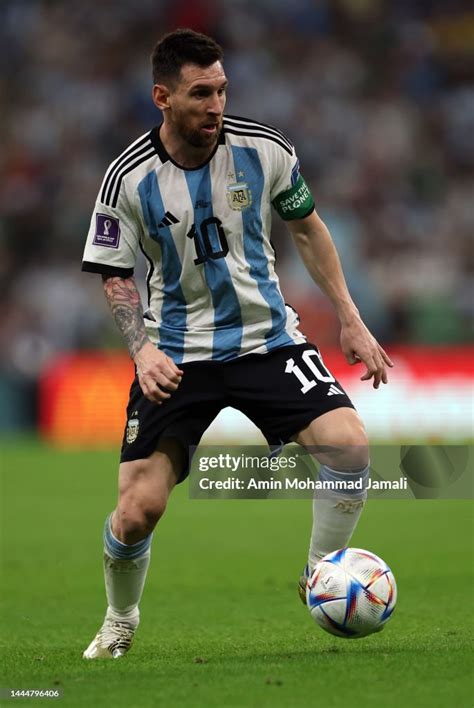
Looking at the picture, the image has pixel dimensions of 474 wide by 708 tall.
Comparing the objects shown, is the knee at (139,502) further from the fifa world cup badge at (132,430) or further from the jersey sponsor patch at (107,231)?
the jersey sponsor patch at (107,231)

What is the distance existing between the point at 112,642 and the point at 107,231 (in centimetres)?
164

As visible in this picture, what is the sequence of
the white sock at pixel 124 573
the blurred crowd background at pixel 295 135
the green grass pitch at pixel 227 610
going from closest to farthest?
1. the green grass pitch at pixel 227 610
2. the white sock at pixel 124 573
3. the blurred crowd background at pixel 295 135

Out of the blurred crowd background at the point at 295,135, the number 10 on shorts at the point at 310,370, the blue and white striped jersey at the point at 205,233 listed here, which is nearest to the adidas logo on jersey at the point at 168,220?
the blue and white striped jersey at the point at 205,233

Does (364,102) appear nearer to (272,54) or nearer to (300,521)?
(272,54)

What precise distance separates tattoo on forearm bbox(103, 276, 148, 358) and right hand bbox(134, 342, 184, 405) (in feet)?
0.68

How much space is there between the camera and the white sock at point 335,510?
5254 millimetres

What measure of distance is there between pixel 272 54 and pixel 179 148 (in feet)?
51.8

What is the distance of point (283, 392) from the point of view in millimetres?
5242

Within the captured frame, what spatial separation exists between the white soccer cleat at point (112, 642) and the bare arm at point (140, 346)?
100 centimetres

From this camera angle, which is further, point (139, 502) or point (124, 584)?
point (124, 584)

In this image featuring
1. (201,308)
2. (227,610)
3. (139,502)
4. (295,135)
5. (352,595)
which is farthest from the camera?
(295,135)

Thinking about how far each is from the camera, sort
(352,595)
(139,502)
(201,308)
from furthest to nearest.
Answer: (201,308) < (139,502) < (352,595)

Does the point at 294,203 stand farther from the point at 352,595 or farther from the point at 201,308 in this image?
the point at 352,595

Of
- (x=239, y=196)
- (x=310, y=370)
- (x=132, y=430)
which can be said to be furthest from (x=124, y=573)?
Answer: (x=239, y=196)
